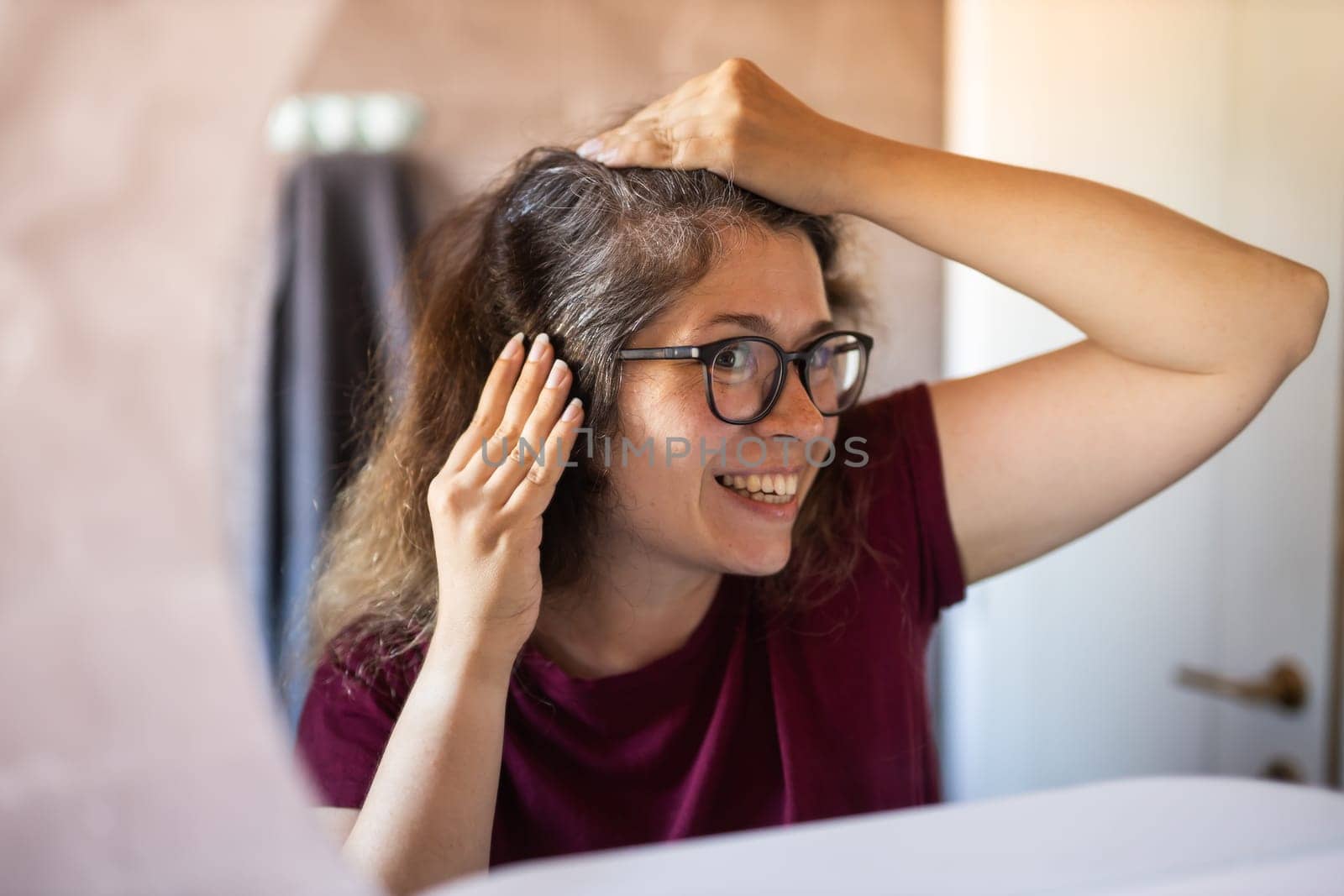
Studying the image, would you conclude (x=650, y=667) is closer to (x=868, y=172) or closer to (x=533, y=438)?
(x=533, y=438)

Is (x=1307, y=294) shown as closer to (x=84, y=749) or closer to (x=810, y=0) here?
(x=810, y=0)

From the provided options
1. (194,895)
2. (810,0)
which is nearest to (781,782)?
(194,895)


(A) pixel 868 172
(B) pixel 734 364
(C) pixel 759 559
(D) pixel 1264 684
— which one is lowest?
(D) pixel 1264 684

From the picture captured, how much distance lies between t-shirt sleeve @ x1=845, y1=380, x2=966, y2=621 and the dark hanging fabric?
30 cm

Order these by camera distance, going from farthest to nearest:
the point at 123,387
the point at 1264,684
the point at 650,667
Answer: the point at 1264,684, the point at 650,667, the point at 123,387

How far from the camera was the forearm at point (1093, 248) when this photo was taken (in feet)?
1.56

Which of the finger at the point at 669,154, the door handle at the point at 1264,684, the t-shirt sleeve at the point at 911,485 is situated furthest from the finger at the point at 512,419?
the door handle at the point at 1264,684

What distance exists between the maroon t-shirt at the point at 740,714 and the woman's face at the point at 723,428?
8 centimetres

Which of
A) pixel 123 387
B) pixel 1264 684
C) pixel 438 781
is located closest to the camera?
pixel 123 387

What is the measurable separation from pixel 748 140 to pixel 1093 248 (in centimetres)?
19

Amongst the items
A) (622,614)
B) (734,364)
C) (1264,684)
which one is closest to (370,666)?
(622,614)

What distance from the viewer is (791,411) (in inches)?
18.5

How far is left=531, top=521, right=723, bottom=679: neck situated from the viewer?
522 millimetres

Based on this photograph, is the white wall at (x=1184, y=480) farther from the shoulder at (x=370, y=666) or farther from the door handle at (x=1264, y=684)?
the shoulder at (x=370, y=666)
